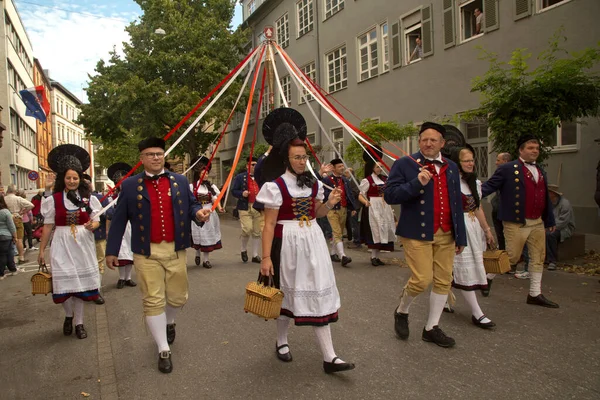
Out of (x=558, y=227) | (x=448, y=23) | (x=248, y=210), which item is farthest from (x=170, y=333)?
(x=448, y=23)

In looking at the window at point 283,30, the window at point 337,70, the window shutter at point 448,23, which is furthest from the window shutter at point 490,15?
the window at point 283,30

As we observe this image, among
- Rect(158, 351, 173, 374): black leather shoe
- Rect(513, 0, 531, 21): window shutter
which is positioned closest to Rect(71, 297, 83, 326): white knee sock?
Rect(158, 351, 173, 374): black leather shoe

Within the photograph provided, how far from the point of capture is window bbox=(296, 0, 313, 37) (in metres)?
23.3

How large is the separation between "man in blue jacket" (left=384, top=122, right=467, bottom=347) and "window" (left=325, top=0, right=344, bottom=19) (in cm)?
1764

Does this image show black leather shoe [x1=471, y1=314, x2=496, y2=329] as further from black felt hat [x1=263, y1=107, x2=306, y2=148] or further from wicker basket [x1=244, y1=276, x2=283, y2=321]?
black felt hat [x1=263, y1=107, x2=306, y2=148]

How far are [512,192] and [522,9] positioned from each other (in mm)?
8603

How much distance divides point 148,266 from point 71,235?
182 cm

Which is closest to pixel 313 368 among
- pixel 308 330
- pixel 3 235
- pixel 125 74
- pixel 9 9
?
pixel 308 330

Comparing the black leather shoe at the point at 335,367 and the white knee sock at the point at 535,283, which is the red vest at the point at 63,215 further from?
the white knee sock at the point at 535,283

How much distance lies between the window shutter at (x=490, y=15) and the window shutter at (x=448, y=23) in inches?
50.6

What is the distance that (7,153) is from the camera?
27.3m

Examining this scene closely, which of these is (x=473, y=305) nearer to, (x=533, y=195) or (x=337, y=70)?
(x=533, y=195)

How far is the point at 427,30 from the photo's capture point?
1540 cm

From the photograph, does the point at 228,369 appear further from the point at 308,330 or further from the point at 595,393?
the point at 595,393
